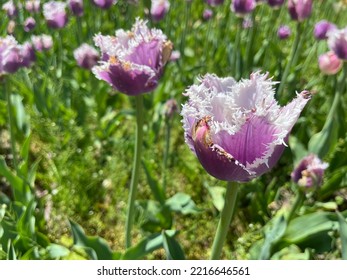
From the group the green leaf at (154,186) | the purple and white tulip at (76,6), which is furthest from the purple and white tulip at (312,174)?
the purple and white tulip at (76,6)

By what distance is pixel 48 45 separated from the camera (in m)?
2.27

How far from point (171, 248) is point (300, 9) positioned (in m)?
0.94

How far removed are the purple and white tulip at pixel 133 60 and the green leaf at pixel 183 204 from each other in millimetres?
552

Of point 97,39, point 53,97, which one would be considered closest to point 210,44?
point 53,97

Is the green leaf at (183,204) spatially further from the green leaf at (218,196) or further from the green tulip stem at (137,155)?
the green tulip stem at (137,155)

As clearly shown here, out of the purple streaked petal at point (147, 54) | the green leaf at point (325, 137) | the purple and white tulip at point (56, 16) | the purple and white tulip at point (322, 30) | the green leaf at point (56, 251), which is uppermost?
the purple streaked petal at point (147, 54)

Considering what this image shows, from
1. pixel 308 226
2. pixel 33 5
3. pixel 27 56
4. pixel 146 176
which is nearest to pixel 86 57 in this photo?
pixel 27 56

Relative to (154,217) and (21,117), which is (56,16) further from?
(154,217)

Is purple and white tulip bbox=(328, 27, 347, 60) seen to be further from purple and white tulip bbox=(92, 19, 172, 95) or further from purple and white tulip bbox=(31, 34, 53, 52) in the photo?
purple and white tulip bbox=(31, 34, 53, 52)

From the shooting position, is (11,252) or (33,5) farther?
(33,5)

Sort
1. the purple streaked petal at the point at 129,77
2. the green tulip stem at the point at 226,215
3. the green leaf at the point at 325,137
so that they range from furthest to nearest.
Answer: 1. the green leaf at the point at 325,137
2. the purple streaked petal at the point at 129,77
3. the green tulip stem at the point at 226,215

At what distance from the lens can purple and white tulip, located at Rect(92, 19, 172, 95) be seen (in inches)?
45.3

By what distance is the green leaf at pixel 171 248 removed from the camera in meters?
1.27

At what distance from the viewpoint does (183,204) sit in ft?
5.36
